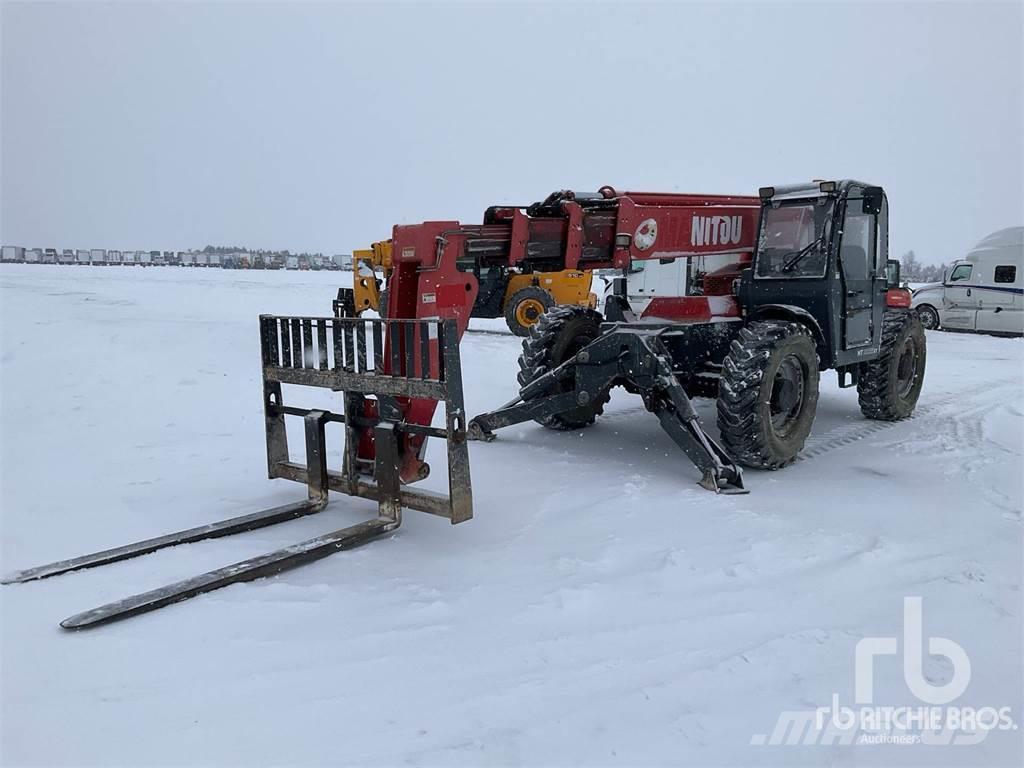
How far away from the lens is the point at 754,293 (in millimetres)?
7305

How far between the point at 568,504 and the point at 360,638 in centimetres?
228

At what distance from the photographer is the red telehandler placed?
4.68 meters

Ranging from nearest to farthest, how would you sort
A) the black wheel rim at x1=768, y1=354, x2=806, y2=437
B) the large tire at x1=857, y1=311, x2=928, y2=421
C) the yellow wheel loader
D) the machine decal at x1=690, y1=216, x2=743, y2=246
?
the black wheel rim at x1=768, y1=354, x2=806, y2=437
the machine decal at x1=690, y1=216, x2=743, y2=246
the large tire at x1=857, y1=311, x2=928, y2=421
the yellow wheel loader

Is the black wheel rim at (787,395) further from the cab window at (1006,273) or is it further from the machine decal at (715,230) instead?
the cab window at (1006,273)

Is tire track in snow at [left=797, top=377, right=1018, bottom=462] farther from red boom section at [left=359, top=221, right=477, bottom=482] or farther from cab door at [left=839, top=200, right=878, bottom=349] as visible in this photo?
red boom section at [left=359, top=221, right=477, bottom=482]

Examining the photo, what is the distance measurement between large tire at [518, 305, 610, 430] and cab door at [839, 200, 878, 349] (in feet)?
7.75

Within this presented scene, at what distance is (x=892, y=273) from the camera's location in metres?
8.04

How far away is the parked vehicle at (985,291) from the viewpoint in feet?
60.1

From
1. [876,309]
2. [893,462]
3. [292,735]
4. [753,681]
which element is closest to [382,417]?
[292,735]

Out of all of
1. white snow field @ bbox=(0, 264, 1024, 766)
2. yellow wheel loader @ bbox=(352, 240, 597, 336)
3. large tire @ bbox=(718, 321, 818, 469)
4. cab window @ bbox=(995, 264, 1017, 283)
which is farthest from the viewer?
cab window @ bbox=(995, 264, 1017, 283)

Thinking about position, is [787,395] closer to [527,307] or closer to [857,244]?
[857,244]

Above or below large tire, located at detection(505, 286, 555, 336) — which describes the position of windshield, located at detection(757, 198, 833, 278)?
above

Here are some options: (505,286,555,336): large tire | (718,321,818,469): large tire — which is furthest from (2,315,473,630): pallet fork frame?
(505,286,555,336): large tire
